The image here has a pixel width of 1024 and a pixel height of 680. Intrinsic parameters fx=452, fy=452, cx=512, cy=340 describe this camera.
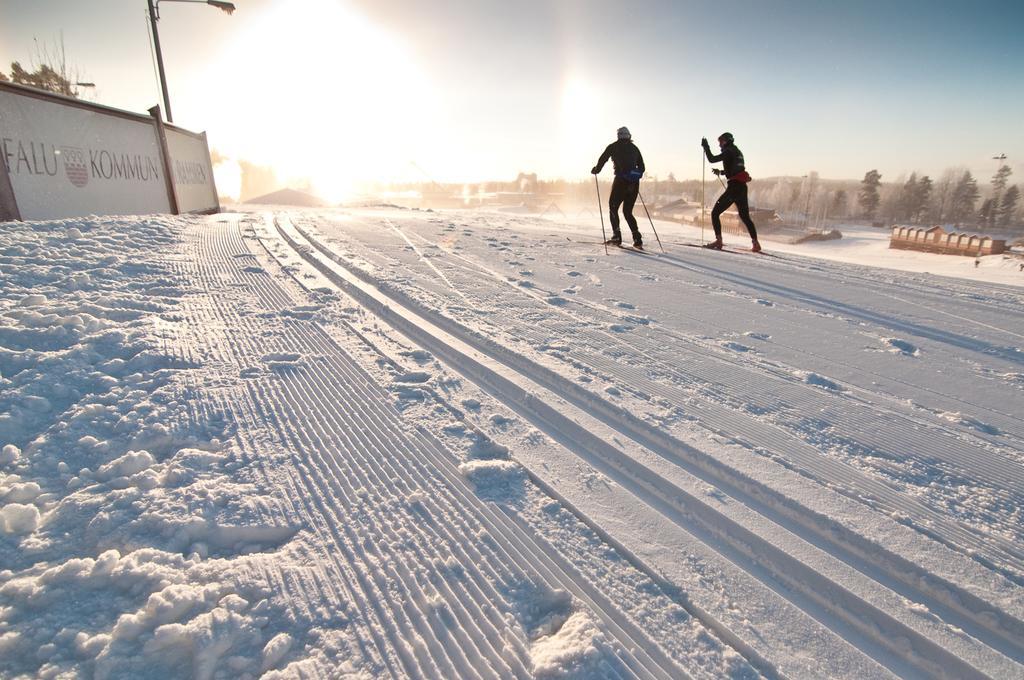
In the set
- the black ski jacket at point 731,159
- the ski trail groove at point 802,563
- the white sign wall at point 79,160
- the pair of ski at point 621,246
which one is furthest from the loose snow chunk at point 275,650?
the black ski jacket at point 731,159

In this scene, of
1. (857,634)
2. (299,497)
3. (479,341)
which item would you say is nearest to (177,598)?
(299,497)

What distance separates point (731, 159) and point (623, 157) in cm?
179

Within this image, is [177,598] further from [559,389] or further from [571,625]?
[559,389]

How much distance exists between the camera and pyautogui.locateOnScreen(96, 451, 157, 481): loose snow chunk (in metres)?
1.84

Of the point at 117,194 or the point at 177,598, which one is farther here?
the point at 117,194

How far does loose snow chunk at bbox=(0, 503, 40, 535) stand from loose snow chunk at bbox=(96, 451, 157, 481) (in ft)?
0.73

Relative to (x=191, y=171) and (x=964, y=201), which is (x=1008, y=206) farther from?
(x=191, y=171)

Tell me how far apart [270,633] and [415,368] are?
181 cm

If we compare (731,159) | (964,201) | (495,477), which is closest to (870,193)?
(964,201)

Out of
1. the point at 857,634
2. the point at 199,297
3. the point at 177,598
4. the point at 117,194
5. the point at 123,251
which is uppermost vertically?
the point at 117,194

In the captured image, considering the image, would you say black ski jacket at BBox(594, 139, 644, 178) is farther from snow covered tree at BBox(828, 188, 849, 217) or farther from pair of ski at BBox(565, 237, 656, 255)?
snow covered tree at BBox(828, 188, 849, 217)

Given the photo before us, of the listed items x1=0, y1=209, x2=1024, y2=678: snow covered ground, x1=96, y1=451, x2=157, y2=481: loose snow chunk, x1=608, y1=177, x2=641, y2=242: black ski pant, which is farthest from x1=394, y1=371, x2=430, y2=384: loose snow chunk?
x1=608, y1=177, x2=641, y2=242: black ski pant

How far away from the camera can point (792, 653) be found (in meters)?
1.28

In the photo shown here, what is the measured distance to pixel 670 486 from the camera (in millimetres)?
1896
